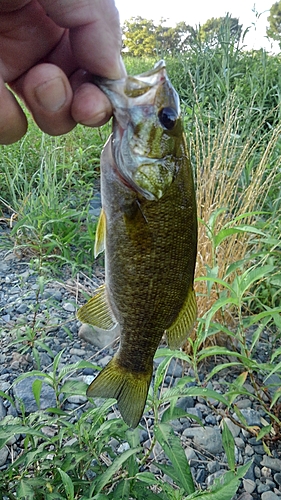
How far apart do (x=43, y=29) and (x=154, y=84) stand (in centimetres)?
60

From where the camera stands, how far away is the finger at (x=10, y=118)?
1666mm

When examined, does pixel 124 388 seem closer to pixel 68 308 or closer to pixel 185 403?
pixel 185 403

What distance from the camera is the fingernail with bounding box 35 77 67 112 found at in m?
1.55

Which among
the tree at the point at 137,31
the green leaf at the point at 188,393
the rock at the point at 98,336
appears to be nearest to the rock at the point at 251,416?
the green leaf at the point at 188,393

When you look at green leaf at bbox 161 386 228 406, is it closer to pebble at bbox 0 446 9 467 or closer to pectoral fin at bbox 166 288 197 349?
pectoral fin at bbox 166 288 197 349

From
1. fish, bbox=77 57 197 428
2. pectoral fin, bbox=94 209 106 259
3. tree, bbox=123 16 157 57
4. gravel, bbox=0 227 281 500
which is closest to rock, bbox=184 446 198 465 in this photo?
gravel, bbox=0 227 281 500

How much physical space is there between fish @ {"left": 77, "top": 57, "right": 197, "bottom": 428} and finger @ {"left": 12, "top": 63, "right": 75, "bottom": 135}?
0.40 feet

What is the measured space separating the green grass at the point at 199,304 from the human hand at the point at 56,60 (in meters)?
0.89

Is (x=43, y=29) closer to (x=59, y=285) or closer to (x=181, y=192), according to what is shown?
(x=181, y=192)

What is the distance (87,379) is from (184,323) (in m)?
1.37

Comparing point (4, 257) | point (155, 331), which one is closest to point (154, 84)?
point (155, 331)

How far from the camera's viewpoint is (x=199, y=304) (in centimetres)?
309

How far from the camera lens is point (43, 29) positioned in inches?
70.7

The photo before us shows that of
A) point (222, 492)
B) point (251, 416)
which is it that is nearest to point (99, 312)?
point (222, 492)
